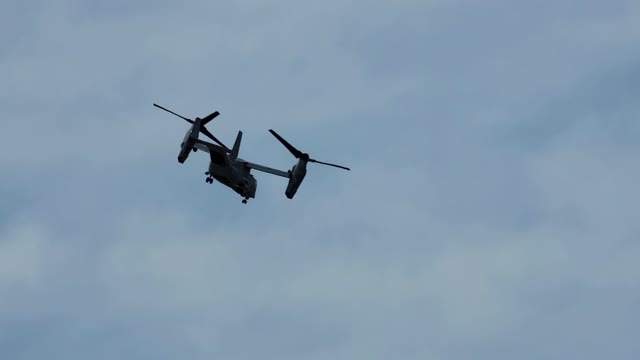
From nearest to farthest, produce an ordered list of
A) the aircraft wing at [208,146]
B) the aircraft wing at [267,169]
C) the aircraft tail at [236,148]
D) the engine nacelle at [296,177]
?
the aircraft wing at [208,146]
the aircraft tail at [236,148]
the engine nacelle at [296,177]
the aircraft wing at [267,169]

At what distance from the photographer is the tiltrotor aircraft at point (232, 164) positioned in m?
171

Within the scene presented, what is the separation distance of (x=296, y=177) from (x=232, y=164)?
895 centimetres

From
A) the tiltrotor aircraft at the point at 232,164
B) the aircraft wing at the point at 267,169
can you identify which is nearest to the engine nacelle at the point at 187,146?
the tiltrotor aircraft at the point at 232,164

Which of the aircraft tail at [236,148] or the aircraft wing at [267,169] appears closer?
the aircraft tail at [236,148]

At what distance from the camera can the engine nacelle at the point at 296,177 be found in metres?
177

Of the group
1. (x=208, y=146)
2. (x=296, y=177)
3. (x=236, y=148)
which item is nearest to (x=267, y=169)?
(x=296, y=177)

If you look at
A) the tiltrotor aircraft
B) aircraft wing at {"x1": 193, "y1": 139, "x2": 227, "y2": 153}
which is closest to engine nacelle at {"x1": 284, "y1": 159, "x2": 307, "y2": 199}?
the tiltrotor aircraft

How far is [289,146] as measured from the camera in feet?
581

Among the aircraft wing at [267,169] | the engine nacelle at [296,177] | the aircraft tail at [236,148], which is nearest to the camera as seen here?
the aircraft tail at [236,148]

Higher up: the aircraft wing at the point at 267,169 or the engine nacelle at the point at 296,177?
the aircraft wing at the point at 267,169

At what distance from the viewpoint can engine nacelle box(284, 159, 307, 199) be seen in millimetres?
176625

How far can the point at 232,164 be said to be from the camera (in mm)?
174125

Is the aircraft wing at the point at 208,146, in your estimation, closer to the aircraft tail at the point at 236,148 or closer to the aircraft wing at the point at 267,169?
the aircraft tail at the point at 236,148

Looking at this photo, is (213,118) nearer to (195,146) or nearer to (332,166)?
(195,146)
